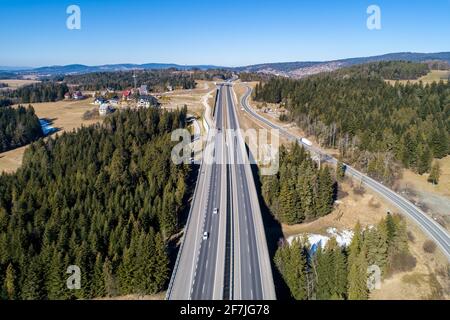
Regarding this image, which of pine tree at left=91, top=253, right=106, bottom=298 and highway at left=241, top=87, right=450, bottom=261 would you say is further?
highway at left=241, top=87, right=450, bottom=261

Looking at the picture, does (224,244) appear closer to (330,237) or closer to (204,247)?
(204,247)

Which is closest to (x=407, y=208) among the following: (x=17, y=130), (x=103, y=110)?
(x=103, y=110)

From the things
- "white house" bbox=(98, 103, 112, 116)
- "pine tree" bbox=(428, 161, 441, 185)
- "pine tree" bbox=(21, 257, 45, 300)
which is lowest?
"pine tree" bbox=(21, 257, 45, 300)

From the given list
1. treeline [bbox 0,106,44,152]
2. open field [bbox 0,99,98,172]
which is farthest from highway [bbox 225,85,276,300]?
treeline [bbox 0,106,44,152]

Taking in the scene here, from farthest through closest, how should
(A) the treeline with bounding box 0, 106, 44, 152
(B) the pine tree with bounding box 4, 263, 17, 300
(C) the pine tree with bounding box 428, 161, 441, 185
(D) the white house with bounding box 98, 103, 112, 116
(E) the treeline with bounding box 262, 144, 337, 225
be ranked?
(D) the white house with bounding box 98, 103, 112, 116 → (A) the treeline with bounding box 0, 106, 44, 152 → (C) the pine tree with bounding box 428, 161, 441, 185 → (E) the treeline with bounding box 262, 144, 337, 225 → (B) the pine tree with bounding box 4, 263, 17, 300

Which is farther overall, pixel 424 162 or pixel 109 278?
pixel 424 162

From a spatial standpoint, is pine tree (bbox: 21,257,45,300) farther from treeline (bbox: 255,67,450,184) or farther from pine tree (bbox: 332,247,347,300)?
treeline (bbox: 255,67,450,184)
